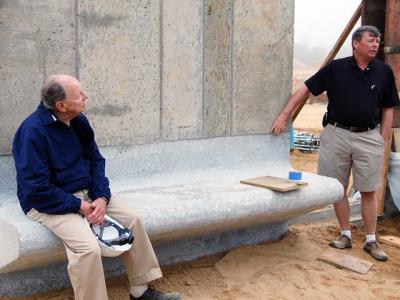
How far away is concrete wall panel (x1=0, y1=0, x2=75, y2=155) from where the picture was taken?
3.78 m

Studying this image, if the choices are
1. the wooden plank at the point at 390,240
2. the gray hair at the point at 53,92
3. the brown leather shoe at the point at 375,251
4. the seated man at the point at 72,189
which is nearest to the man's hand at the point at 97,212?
the seated man at the point at 72,189

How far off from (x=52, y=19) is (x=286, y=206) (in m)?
2.34

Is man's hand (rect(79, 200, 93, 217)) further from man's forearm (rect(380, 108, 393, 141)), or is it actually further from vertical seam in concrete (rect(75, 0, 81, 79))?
man's forearm (rect(380, 108, 393, 141))

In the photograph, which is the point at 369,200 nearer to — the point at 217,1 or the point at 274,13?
the point at 274,13

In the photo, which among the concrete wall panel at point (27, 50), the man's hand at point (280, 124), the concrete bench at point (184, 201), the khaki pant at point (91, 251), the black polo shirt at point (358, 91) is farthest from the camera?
the man's hand at point (280, 124)

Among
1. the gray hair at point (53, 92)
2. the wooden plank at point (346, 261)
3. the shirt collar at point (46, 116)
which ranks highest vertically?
the gray hair at point (53, 92)

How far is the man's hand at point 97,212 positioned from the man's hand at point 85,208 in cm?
2

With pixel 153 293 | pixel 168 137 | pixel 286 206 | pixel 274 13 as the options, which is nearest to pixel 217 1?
pixel 274 13

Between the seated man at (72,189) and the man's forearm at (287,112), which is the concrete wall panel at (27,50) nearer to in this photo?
the seated man at (72,189)

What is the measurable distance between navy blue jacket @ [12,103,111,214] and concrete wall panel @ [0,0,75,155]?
0.53 meters

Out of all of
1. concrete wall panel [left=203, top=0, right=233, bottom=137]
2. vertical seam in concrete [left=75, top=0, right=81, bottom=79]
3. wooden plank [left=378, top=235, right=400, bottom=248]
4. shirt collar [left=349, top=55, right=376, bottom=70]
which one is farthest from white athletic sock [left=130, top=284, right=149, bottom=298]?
wooden plank [left=378, top=235, right=400, bottom=248]

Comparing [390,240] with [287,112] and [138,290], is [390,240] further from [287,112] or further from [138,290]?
[138,290]

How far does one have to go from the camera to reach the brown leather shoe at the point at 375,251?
5.09 m

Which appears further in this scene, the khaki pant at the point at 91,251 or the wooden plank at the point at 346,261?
the wooden plank at the point at 346,261
